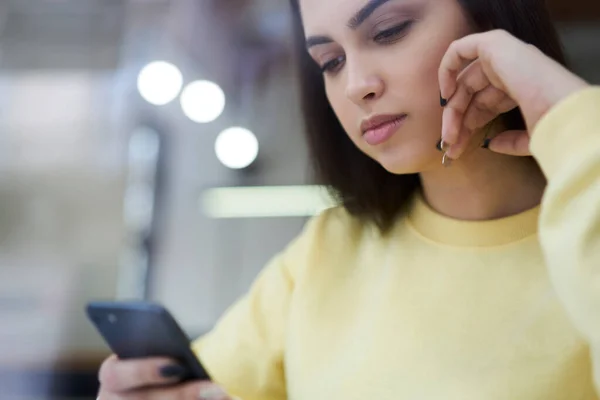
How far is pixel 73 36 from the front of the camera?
1.01m

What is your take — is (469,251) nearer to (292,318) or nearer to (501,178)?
(501,178)

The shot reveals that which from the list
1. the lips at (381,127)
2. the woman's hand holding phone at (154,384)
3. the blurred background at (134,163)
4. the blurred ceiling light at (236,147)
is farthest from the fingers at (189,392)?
the blurred ceiling light at (236,147)

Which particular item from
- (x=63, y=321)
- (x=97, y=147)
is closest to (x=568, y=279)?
(x=63, y=321)

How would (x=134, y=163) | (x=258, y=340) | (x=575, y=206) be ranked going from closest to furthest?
(x=575, y=206) < (x=258, y=340) < (x=134, y=163)

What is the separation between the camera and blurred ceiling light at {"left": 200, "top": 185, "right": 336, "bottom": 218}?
98 cm

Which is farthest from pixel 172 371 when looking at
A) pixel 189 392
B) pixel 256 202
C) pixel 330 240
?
pixel 256 202

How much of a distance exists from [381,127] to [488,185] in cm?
11

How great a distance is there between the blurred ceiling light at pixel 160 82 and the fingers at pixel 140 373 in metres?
0.71

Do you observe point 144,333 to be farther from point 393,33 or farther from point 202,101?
point 202,101

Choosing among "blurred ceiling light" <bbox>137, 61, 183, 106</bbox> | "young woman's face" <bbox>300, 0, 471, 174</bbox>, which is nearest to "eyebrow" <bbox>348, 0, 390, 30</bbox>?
"young woman's face" <bbox>300, 0, 471, 174</bbox>

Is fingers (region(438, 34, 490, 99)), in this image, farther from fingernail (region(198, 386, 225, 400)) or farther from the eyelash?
fingernail (region(198, 386, 225, 400))

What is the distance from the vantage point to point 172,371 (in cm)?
47

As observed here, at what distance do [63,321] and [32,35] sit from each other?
0.49m

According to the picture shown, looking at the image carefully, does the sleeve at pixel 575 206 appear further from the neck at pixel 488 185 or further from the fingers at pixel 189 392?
the fingers at pixel 189 392
